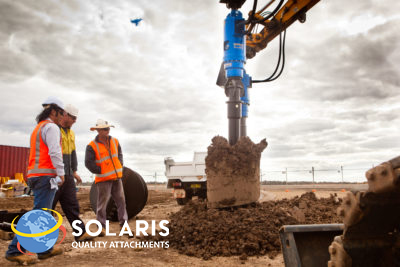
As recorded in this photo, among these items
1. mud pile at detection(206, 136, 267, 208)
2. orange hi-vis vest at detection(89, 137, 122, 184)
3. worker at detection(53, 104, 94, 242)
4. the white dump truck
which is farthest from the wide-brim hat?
the white dump truck

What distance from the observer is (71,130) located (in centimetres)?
541

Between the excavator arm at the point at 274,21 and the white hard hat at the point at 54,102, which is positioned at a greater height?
the excavator arm at the point at 274,21

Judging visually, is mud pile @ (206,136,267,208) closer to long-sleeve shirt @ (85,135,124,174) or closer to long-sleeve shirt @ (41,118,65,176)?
long-sleeve shirt @ (85,135,124,174)

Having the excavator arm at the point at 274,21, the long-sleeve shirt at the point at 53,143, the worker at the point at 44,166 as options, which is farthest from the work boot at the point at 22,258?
the excavator arm at the point at 274,21

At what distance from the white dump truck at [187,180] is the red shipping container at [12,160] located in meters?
16.1

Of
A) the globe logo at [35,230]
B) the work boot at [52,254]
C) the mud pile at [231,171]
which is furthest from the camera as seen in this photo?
the mud pile at [231,171]

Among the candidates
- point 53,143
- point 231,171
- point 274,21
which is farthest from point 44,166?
point 274,21

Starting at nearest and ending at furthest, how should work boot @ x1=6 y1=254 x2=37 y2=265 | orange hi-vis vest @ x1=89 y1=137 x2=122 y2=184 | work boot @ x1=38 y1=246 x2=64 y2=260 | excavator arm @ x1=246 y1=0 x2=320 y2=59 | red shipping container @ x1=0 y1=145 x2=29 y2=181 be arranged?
work boot @ x1=6 y1=254 x2=37 y2=265 < work boot @ x1=38 y1=246 x2=64 y2=260 < orange hi-vis vest @ x1=89 y1=137 x2=122 y2=184 < excavator arm @ x1=246 y1=0 x2=320 y2=59 < red shipping container @ x1=0 y1=145 x2=29 y2=181

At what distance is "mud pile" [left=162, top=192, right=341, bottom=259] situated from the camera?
187 inches

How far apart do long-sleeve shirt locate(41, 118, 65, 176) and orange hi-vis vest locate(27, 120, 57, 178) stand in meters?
0.07

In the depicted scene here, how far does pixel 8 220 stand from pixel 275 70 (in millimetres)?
5585

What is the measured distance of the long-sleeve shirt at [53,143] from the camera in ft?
14.2

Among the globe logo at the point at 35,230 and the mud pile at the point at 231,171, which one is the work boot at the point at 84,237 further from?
the mud pile at the point at 231,171

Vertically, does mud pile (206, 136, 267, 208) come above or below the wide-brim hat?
below
